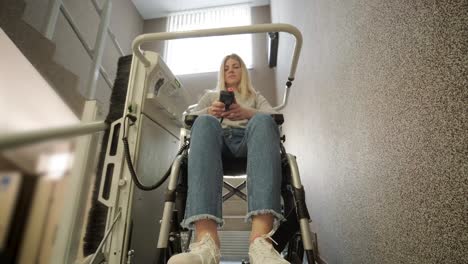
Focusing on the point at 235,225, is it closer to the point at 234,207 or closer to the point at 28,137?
the point at 234,207

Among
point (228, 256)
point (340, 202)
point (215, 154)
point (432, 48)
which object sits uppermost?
point (432, 48)

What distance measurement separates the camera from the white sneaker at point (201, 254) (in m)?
0.51

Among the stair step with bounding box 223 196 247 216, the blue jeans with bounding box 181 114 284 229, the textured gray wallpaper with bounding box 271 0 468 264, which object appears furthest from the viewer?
the stair step with bounding box 223 196 247 216

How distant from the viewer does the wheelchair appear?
654mm

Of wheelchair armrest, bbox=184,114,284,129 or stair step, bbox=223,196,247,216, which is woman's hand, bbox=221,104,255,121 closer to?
wheelchair armrest, bbox=184,114,284,129

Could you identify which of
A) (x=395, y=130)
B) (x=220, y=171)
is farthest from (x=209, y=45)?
(x=395, y=130)

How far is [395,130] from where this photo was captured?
522 millimetres

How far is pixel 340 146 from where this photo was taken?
2.85 feet

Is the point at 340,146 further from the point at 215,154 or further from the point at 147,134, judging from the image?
the point at 147,134

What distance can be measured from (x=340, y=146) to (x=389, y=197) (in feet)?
1.11

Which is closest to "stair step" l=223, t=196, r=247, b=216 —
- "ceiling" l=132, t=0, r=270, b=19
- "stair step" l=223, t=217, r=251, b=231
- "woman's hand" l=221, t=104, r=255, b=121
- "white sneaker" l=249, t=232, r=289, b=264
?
"stair step" l=223, t=217, r=251, b=231

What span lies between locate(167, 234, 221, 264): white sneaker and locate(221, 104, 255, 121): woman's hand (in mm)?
421

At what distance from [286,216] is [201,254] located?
0.32 m

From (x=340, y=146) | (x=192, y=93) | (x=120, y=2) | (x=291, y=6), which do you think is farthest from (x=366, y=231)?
(x=120, y=2)
